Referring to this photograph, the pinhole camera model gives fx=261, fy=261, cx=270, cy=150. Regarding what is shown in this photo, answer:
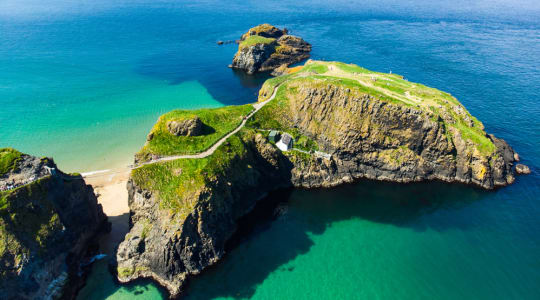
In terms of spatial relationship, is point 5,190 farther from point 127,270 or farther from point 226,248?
point 226,248

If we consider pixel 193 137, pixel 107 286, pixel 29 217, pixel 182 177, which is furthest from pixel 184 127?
pixel 107 286

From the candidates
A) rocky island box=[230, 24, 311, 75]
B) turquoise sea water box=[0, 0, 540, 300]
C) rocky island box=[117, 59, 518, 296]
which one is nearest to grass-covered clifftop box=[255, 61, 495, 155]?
rocky island box=[117, 59, 518, 296]

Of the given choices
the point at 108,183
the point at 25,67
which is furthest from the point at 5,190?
the point at 25,67

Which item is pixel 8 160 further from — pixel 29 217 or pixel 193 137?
pixel 193 137

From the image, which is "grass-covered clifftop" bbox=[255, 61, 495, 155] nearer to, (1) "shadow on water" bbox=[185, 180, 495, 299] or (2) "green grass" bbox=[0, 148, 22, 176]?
(1) "shadow on water" bbox=[185, 180, 495, 299]

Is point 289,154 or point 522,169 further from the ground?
point 289,154

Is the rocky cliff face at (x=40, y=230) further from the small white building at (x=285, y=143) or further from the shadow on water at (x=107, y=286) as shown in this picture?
the small white building at (x=285, y=143)

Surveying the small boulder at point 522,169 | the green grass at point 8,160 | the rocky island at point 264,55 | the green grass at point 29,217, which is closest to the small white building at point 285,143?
the green grass at point 29,217
